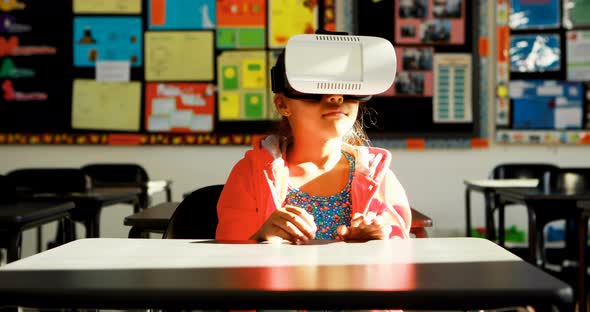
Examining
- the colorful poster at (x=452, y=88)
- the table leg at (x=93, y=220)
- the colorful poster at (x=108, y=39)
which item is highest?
the colorful poster at (x=108, y=39)

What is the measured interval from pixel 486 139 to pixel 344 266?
366cm

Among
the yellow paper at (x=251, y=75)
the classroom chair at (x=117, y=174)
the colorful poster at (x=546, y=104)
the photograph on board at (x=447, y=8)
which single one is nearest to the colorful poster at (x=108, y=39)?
the yellow paper at (x=251, y=75)

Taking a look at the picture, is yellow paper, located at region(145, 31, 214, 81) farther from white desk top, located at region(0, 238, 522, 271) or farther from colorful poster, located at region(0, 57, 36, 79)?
A: white desk top, located at region(0, 238, 522, 271)

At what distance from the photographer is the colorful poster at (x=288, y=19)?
4.16 m

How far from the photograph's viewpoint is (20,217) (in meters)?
1.84

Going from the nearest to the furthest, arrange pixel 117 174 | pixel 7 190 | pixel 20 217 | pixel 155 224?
1. pixel 20 217
2. pixel 155 224
3. pixel 7 190
4. pixel 117 174

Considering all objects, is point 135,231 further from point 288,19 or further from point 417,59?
point 417,59

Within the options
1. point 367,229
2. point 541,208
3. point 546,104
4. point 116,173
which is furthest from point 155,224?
point 546,104

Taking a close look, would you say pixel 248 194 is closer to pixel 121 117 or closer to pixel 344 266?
pixel 344 266

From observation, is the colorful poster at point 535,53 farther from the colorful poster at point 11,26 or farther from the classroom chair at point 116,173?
the colorful poster at point 11,26

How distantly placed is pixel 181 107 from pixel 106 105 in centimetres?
55

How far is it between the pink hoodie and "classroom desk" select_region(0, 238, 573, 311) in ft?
1.03

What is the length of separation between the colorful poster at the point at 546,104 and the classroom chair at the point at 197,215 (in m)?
3.27

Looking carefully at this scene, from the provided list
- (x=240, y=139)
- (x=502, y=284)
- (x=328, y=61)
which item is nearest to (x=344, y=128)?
(x=328, y=61)
